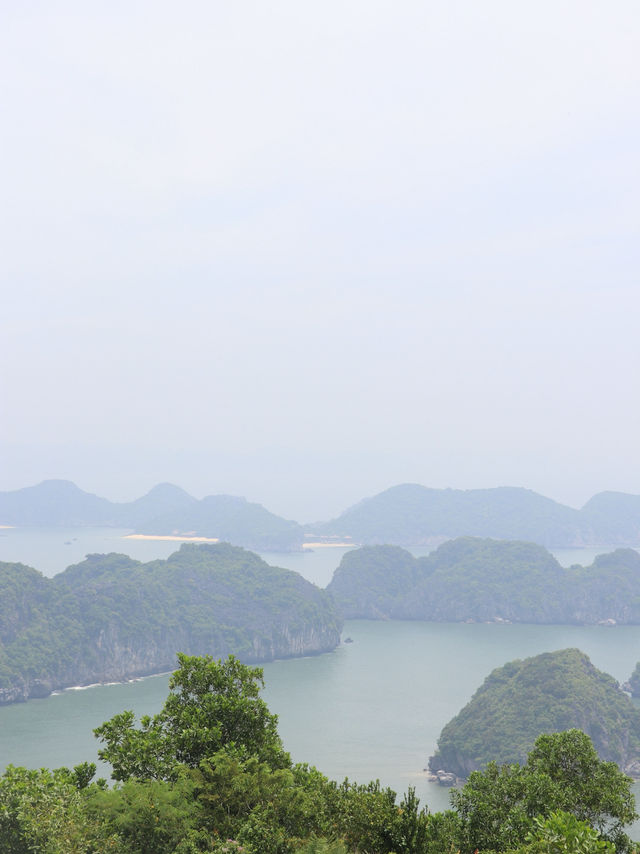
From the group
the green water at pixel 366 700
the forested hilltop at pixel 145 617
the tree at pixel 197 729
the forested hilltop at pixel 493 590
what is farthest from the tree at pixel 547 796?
the forested hilltop at pixel 493 590

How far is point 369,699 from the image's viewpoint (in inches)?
2822

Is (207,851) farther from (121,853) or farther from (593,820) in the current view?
(593,820)

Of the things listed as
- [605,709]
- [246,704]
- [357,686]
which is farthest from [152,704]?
[246,704]

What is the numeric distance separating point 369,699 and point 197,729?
56.4m

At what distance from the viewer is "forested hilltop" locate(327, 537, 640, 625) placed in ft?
398

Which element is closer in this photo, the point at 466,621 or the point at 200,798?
the point at 200,798

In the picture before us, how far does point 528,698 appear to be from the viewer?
58500 mm

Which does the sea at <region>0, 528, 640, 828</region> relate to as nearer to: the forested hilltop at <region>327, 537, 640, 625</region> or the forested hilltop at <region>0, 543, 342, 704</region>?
the forested hilltop at <region>0, 543, 342, 704</region>

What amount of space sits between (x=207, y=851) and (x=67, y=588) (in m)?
79.3

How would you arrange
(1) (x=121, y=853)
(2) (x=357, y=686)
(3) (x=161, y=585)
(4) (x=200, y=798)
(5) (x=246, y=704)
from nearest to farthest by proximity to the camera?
(1) (x=121, y=853) → (4) (x=200, y=798) → (5) (x=246, y=704) → (2) (x=357, y=686) → (3) (x=161, y=585)

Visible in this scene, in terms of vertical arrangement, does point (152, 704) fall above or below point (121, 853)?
below

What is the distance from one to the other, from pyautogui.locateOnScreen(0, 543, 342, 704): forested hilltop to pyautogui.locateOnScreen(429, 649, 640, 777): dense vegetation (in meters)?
38.8

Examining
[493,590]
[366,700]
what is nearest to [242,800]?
[366,700]

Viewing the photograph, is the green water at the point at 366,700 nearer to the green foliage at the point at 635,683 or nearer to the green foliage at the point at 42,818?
the green foliage at the point at 635,683
